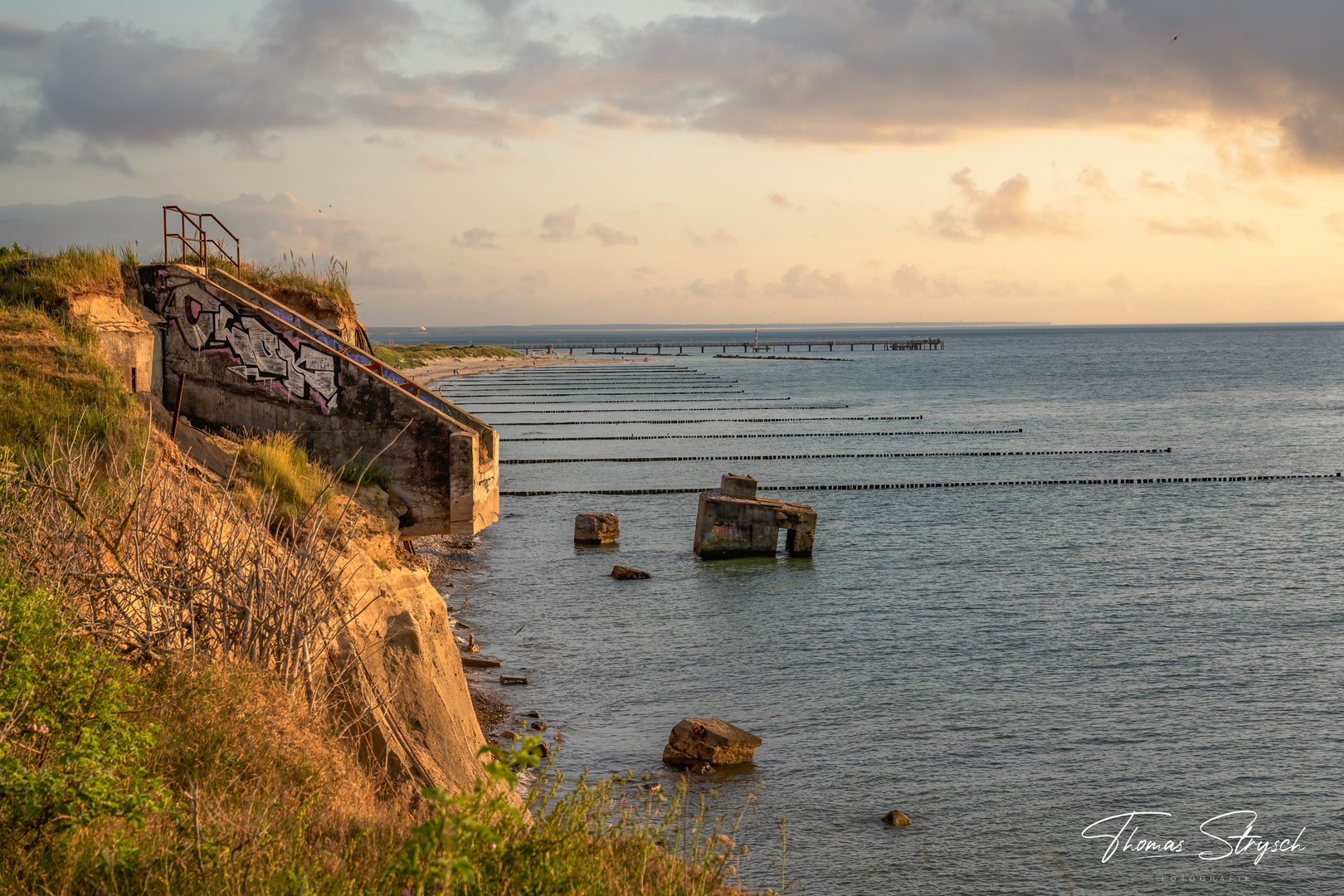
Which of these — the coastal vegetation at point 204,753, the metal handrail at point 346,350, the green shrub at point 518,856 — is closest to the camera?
the green shrub at point 518,856

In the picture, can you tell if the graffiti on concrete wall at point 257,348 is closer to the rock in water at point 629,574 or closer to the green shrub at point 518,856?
the rock in water at point 629,574

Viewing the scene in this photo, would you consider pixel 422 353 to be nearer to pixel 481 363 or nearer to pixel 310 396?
pixel 481 363

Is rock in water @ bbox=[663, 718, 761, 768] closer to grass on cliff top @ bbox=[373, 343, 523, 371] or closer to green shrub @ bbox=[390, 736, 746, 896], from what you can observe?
green shrub @ bbox=[390, 736, 746, 896]

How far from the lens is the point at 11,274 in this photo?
→ 16.2m

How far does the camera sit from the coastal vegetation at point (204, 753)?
16.2 feet

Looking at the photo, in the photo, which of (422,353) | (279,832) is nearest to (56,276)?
(279,832)

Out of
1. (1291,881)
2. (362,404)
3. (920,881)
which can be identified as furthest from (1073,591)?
(362,404)

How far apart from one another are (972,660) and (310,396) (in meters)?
11.6

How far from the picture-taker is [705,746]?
13.0 metres

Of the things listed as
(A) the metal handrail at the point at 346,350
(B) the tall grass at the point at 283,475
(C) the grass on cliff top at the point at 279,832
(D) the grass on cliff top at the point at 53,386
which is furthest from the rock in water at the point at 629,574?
(C) the grass on cliff top at the point at 279,832

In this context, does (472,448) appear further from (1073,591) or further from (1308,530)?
(1308,530)

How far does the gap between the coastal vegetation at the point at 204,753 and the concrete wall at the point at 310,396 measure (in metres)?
6.14

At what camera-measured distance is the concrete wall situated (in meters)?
16.5

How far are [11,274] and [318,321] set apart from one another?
5158 mm
